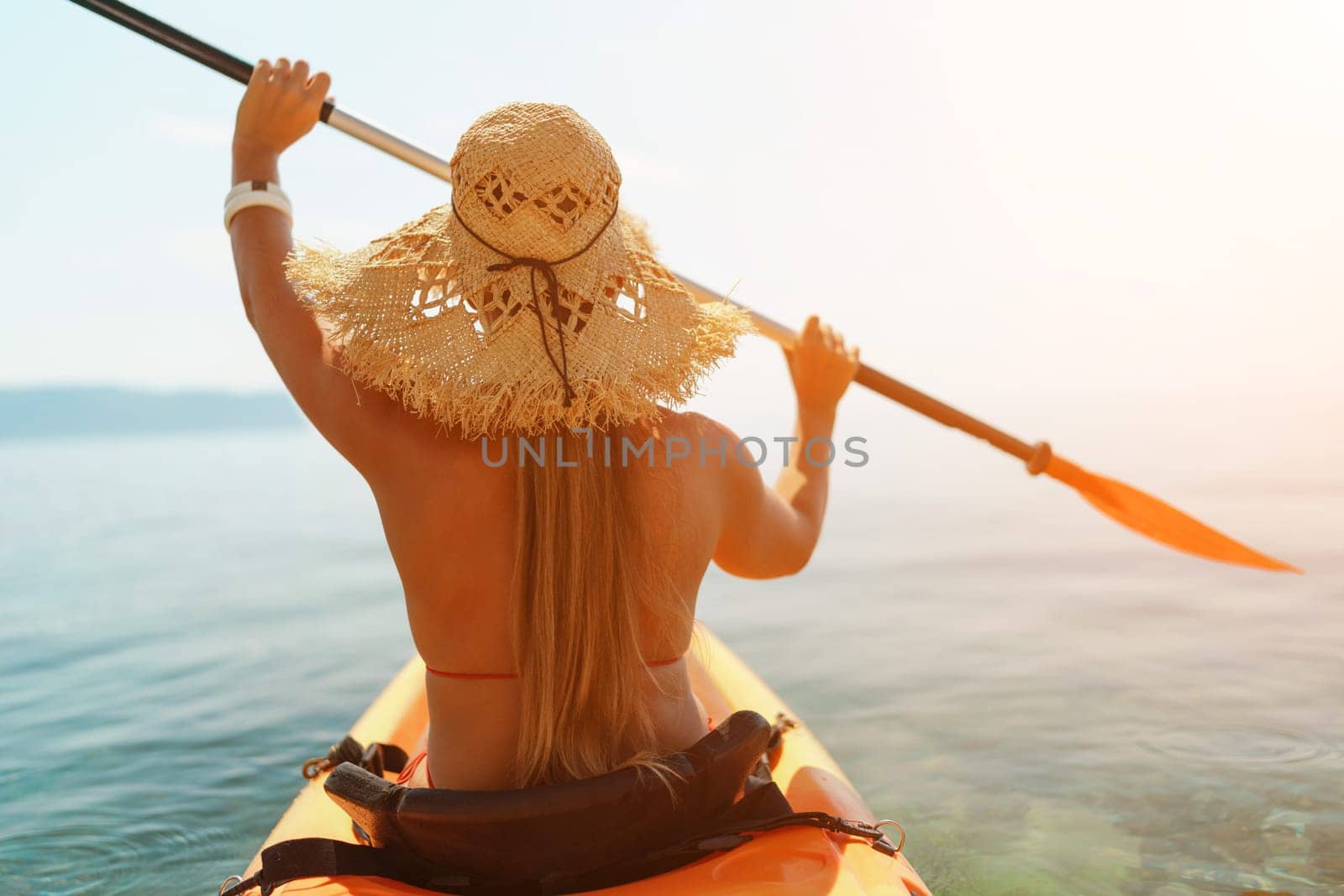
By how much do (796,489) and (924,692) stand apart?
257 cm

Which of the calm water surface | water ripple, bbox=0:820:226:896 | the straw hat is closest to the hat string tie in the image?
the straw hat

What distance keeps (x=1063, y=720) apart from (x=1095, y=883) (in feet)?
4.31

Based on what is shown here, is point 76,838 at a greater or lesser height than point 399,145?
lesser

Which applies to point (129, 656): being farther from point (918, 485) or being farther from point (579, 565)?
point (918, 485)

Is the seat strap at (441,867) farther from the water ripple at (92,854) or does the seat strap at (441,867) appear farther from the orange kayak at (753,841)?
the water ripple at (92,854)

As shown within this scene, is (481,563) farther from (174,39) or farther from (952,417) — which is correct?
(952,417)

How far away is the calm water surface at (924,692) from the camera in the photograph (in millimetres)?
2861

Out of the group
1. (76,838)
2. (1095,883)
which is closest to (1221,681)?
(1095,883)

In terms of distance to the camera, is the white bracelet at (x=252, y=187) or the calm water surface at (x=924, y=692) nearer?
the white bracelet at (x=252, y=187)

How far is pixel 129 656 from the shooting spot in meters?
5.27

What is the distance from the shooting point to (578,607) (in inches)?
57.9

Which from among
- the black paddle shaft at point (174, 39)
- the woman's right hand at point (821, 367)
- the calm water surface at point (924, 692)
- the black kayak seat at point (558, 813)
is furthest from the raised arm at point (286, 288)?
the calm water surface at point (924, 692)

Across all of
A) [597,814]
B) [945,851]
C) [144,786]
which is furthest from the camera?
[144,786]

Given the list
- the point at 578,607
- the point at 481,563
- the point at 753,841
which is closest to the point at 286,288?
the point at 481,563
